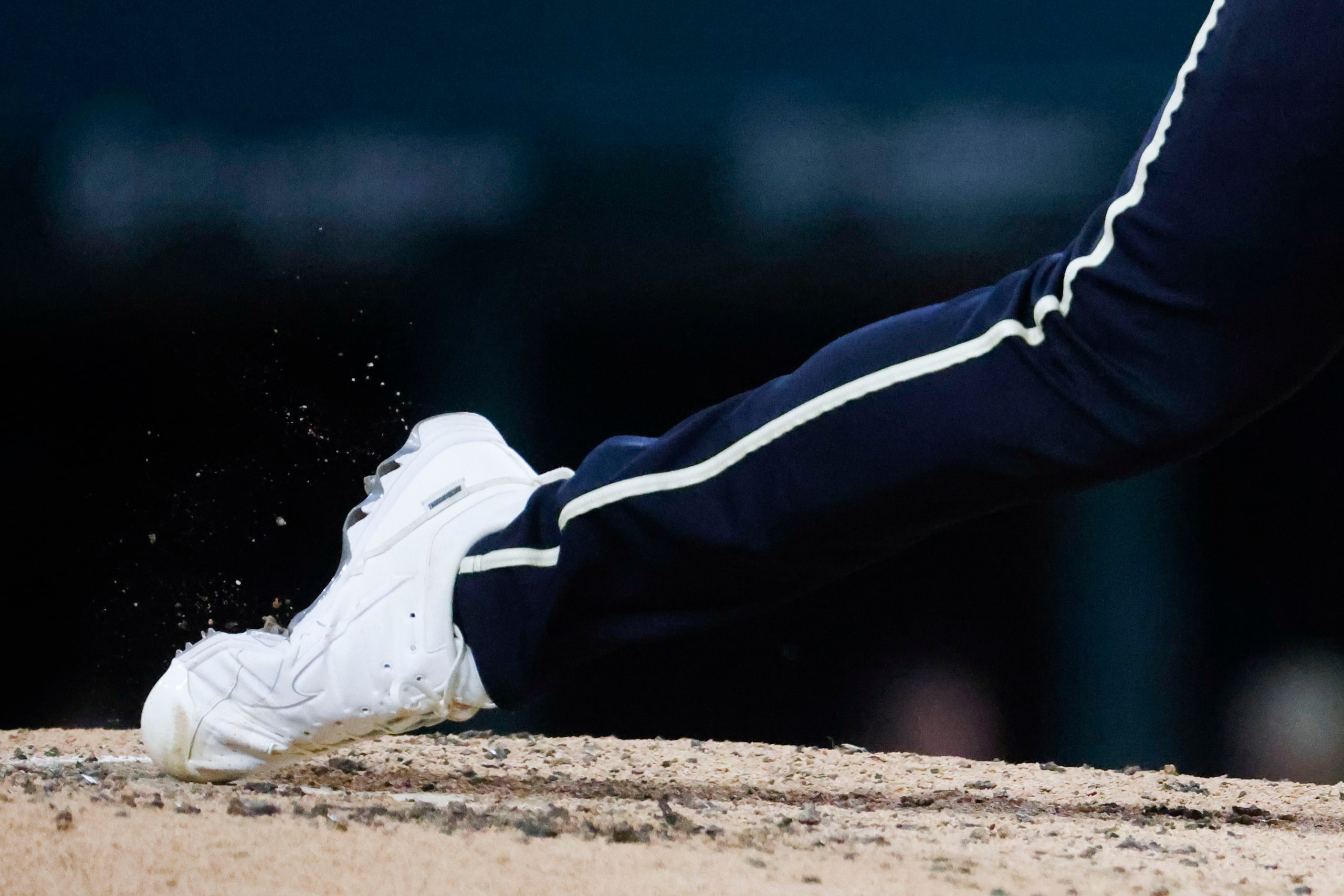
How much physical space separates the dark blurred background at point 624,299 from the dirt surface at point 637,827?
12.2 inches

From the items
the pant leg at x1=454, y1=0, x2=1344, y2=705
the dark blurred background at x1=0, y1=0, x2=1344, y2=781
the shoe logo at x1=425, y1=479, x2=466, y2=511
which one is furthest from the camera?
the dark blurred background at x1=0, y1=0, x2=1344, y2=781

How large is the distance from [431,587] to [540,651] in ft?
0.38

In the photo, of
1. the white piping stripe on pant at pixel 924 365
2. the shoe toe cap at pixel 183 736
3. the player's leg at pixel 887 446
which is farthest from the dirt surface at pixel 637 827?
the white piping stripe on pant at pixel 924 365

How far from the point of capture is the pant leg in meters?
0.70

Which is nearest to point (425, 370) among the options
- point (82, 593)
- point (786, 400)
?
point (82, 593)

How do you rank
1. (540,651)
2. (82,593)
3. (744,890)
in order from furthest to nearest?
(82,593), (540,651), (744,890)

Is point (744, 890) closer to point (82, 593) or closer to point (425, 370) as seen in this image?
point (425, 370)

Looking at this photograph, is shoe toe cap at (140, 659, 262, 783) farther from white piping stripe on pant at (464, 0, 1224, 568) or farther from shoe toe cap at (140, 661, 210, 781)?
white piping stripe on pant at (464, 0, 1224, 568)

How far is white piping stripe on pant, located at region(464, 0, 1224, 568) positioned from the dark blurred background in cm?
116

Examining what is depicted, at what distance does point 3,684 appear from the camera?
217 centimetres

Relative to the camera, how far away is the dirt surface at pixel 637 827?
786mm

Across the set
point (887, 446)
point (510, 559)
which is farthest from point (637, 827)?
point (887, 446)

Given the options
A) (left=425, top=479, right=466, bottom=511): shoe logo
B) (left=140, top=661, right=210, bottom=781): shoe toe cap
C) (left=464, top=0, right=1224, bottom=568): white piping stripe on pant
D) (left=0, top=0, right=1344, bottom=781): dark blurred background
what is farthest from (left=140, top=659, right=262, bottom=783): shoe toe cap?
(left=0, top=0, right=1344, bottom=781): dark blurred background

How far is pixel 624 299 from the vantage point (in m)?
2.10
